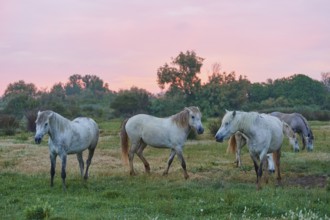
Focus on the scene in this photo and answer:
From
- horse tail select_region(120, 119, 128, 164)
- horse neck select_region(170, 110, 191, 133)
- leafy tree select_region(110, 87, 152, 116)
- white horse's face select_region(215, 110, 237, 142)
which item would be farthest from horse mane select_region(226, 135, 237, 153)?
leafy tree select_region(110, 87, 152, 116)

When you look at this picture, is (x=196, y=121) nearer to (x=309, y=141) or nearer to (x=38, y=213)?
(x=38, y=213)

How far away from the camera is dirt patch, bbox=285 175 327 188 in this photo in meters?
11.4

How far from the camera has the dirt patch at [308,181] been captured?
37.5ft

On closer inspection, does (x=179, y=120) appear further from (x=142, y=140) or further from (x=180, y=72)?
(x=180, y=72)

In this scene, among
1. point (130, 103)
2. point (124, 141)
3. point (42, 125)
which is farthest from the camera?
point (130, 103)

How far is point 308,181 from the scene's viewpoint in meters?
11.9

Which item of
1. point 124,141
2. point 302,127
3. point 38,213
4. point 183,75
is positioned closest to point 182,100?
point 183,75

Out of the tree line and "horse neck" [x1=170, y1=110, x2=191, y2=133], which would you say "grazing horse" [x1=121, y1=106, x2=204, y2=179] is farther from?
the tree line

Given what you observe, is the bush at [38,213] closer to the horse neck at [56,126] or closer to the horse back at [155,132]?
the horse neck at [56,126]

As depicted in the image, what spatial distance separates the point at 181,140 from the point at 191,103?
164 feet

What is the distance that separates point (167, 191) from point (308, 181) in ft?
14.6

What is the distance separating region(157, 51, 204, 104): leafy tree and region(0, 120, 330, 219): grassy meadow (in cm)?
4419

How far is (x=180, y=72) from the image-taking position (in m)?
61.0

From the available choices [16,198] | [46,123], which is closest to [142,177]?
[46,123]
